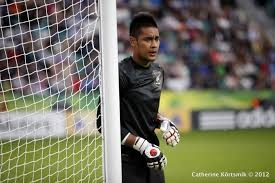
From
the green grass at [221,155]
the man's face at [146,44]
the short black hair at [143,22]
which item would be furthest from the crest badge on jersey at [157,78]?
the green grass at [221,155]

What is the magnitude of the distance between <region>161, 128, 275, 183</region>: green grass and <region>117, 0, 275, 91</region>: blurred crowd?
4.00 ft

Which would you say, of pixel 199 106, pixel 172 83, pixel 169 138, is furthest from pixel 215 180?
pixel 169 138

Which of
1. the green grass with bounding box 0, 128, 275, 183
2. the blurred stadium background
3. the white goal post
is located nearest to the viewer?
the white goal post

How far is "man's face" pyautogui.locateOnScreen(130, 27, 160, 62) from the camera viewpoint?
9.96 ft

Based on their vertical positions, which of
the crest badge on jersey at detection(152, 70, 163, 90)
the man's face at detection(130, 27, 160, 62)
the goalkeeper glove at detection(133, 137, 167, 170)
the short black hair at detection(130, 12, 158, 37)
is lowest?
the goalkeeper glove at detection(133, 137, 167, 170)

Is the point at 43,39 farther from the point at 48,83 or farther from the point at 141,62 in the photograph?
the point at 141,62

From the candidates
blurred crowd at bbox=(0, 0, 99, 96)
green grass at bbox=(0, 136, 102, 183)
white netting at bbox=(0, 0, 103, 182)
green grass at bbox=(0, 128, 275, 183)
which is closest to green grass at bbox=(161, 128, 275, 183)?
green grass at bbox=(0, 128, 275, 183)

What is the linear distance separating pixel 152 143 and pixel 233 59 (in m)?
8.61

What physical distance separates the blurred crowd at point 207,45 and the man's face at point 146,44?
6799 mm

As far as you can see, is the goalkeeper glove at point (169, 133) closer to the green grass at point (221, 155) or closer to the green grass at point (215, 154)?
the green grass at point (215, 154)

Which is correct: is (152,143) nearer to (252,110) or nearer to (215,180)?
(215,180)

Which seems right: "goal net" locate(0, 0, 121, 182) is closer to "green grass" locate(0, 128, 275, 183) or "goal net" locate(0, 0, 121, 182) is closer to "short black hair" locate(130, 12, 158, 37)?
"short black hair" locate(130, 12, 158, 37)

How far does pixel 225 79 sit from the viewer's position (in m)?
10.8

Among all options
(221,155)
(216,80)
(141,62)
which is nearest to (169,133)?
(141,62)
